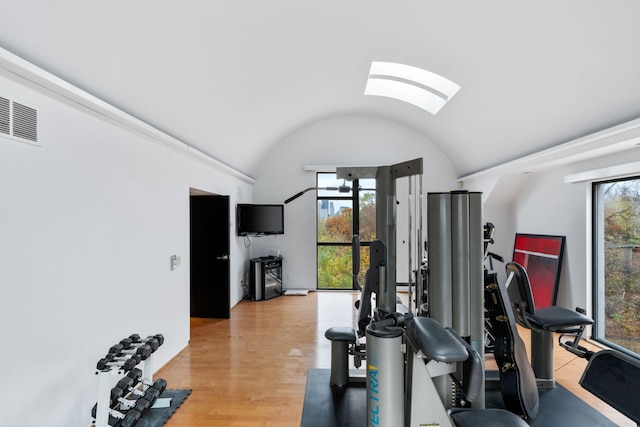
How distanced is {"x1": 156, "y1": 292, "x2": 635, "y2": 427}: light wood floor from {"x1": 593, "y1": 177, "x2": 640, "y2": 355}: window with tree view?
0.66 metres

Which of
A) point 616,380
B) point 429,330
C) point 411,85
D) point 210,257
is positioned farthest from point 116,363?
point 411,85

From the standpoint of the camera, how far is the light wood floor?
8.02 feet

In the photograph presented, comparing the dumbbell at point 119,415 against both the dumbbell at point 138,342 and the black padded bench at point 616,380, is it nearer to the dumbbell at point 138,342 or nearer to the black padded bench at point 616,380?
the dumbbell at point 138,342

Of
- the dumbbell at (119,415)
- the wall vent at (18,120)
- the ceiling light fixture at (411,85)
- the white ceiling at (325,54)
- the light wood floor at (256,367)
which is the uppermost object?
the ceiling light fixture at (411,85)

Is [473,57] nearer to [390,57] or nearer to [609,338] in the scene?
[390,57]

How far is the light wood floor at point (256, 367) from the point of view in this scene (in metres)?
2.45

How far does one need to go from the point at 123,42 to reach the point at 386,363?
2.58 meters

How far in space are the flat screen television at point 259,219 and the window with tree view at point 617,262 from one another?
4.85 m

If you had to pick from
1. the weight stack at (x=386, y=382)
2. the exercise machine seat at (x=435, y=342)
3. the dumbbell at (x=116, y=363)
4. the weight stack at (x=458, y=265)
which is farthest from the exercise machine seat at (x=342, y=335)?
the dumbbell at (x=116, y=363)

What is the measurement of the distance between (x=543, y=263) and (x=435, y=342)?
4110 millimetres

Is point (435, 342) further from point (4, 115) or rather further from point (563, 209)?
point (563, 209)

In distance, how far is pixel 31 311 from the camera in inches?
70.9

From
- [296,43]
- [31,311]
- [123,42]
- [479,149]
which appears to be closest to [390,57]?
[296,43]

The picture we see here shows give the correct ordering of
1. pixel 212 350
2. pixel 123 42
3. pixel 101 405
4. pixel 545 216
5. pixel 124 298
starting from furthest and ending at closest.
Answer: pixel 545 216 < pixel 212 350 < pixel 124 298 < pixel 123 42 < pixel 101 405
